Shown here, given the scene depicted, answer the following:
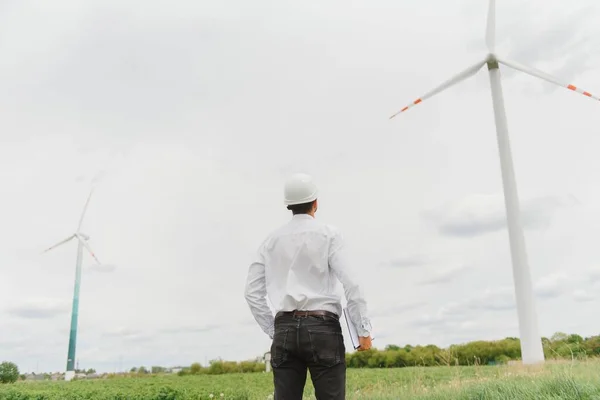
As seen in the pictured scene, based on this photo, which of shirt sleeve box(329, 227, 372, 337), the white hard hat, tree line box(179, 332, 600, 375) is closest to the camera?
shirt sleeve box(329, 227, 372, 337)

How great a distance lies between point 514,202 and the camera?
1678 centimetres

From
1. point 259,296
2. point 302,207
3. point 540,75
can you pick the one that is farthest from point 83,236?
point 302,207

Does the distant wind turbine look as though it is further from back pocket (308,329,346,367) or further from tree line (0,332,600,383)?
back pocket (308,329,346,367)

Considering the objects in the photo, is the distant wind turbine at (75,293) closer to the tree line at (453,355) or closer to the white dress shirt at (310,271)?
the tree line at (453,355)

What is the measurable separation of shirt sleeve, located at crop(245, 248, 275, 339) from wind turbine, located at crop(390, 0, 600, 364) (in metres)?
12.7

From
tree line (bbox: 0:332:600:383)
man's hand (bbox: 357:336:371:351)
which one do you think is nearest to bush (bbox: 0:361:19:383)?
tree line (bbox: 0:332:600:383)

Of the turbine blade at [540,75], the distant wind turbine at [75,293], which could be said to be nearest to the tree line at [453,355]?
the turbine blade at [540,75]

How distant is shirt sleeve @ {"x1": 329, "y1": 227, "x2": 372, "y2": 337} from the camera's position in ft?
14.8

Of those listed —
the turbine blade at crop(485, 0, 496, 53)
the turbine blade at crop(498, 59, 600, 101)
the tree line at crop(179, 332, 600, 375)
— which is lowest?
the tree line at crop(179, 332, 600, 375)

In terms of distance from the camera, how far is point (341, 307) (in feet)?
15.3

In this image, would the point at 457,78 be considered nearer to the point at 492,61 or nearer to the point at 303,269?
the point at 492,61

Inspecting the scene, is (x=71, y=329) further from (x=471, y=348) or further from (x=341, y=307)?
(x=341, y=307)

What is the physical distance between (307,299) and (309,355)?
0.42 meters

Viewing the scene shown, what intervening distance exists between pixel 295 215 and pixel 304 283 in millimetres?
609
